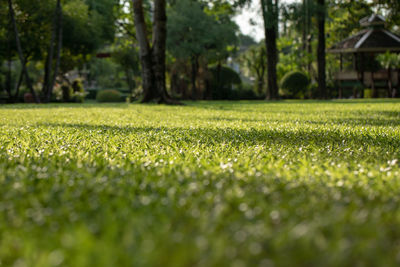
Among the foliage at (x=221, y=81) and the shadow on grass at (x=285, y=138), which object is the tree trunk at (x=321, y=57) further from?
the shadow on grass at (x=285, y=138)

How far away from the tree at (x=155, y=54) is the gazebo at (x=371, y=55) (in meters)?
17.2

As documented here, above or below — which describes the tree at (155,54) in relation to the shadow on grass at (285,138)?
above

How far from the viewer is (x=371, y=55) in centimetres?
3425

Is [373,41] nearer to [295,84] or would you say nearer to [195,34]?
[295,84]

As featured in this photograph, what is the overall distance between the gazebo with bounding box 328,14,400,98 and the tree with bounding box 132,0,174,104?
1720 centimetres

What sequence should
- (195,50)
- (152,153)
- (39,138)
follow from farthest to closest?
1. (195,50)
2. (39,138)
3. (152,153)

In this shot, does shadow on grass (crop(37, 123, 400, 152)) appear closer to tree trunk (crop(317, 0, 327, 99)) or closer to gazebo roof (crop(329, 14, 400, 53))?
tree trunk (crop(317, 0, 327, 99))

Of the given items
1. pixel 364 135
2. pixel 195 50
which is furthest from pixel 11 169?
pixel 195 50

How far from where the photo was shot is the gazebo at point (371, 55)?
31156 millimetres

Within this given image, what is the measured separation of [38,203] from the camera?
221 centimetres

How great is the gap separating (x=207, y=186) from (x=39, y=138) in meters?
3.57

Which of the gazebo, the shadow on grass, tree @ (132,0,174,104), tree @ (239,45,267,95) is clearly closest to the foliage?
tree @ (239,45,267,95)

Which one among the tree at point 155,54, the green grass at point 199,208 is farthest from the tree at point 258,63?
the green grass at point 199,208

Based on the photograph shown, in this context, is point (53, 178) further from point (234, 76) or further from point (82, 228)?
point (234, 76)
